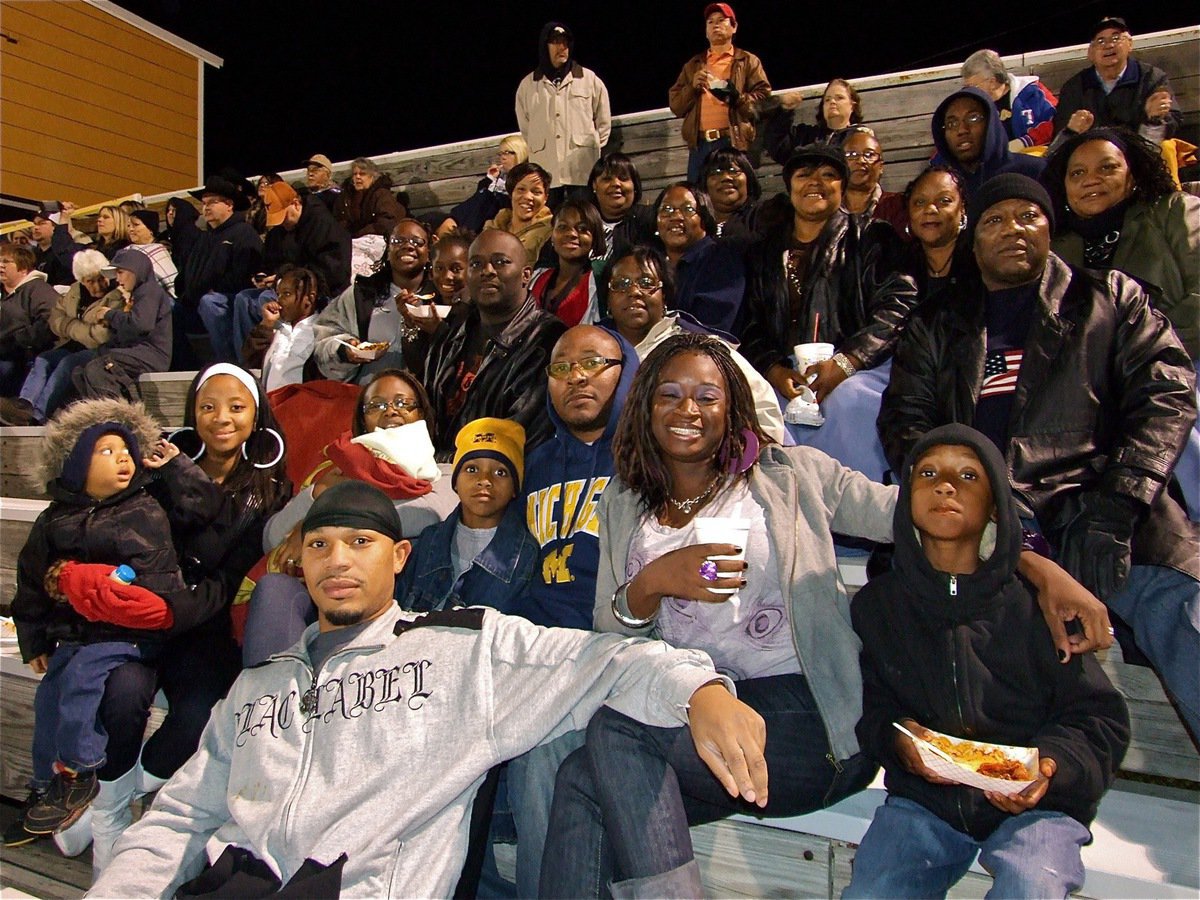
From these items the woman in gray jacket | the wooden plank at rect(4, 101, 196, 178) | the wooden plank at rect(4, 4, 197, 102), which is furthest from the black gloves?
the wooden plank at rect(4, 4, 197, 102)

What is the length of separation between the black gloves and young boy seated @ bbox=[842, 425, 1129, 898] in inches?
12.0

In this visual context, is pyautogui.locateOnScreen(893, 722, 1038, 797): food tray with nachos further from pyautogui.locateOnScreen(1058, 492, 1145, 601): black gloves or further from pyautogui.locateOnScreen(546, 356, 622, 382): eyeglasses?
pyautogui.locateOnScreen(546, 356, 622, 382): eyeglasses

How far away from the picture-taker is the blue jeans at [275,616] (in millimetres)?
2133

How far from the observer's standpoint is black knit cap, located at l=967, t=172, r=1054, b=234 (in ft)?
6.95

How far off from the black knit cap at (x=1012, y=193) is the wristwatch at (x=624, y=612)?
1.38 metres

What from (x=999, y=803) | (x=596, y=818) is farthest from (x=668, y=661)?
(x=999, y=803)

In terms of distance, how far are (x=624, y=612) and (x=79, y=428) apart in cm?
193

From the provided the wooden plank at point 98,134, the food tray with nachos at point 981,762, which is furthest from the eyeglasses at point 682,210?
the wooden plank at point 98,134

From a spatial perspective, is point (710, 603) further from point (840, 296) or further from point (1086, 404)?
point (840, 296)

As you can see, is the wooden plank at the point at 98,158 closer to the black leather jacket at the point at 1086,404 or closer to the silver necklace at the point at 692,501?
the silver necklace at the point at 692,501

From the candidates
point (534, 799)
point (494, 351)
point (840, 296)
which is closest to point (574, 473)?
point (534, 799)

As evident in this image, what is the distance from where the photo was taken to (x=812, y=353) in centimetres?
275

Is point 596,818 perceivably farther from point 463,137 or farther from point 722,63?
point 463,137

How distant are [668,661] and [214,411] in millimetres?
1946
